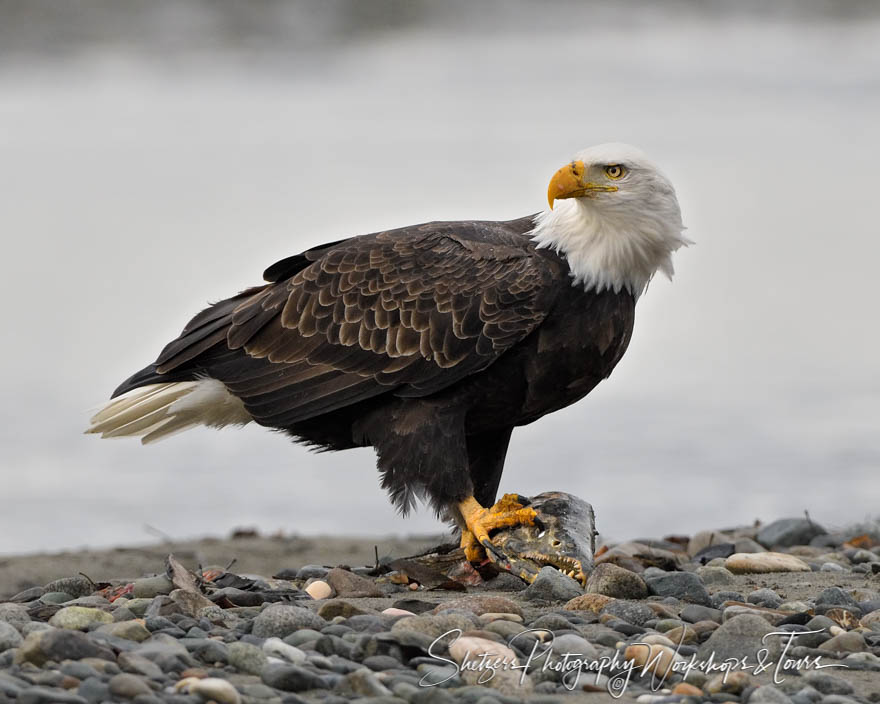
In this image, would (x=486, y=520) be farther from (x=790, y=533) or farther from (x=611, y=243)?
Result: (x=790, y=533)

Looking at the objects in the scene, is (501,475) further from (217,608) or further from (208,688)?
(208,688)

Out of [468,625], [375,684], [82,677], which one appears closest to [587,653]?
[468,625]

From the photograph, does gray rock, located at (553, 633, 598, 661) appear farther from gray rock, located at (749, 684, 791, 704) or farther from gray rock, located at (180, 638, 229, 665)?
gray rock, located at (180, 638, 229, 665)

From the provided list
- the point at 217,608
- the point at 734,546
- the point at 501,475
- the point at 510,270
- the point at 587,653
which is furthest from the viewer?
the point at 734,546

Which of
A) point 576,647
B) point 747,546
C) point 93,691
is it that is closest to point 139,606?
point 93,691

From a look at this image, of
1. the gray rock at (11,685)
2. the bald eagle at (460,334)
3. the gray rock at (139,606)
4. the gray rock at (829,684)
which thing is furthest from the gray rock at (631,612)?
the gray rock at (11,685)

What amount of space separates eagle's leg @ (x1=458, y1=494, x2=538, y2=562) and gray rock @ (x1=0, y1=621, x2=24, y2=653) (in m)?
2.17

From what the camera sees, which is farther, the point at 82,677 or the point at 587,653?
the point at 587,653

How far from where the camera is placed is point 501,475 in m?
6.62

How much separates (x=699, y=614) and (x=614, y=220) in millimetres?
1866

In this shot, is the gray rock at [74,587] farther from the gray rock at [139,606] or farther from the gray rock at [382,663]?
the gray rock at [382,663]

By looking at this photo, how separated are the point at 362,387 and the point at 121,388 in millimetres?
1434

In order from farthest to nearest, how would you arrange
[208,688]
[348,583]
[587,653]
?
[348,583] < [587,653] < [208,688]

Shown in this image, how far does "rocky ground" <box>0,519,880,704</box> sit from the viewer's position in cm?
385
